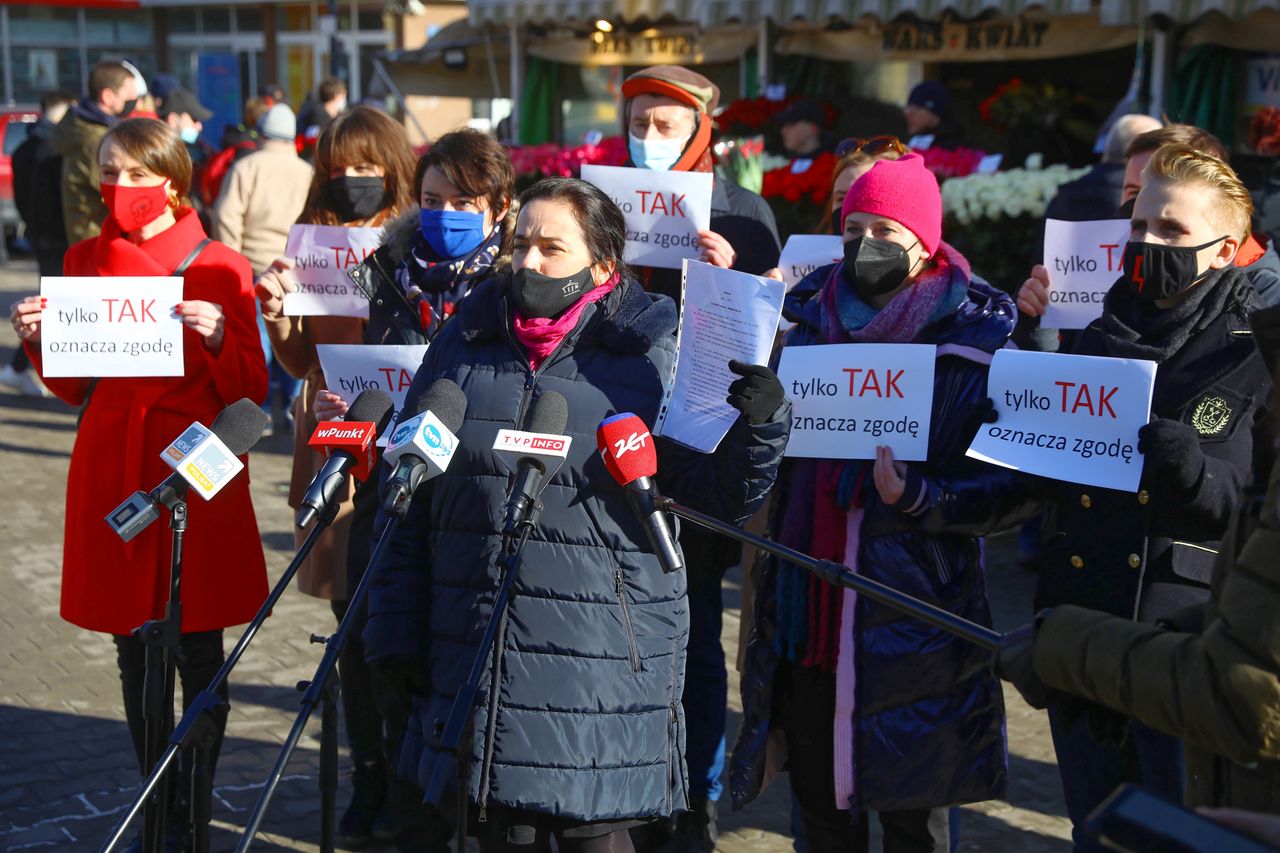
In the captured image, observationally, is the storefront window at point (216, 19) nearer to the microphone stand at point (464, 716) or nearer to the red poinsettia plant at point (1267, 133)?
the red poinsettia plant at point (1267, 133)

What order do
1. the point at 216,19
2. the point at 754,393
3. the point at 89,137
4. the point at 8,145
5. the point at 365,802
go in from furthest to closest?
the point at 216,19, the point at 8,145, the point at 89,137, the point at 365,802, the point at 754,393

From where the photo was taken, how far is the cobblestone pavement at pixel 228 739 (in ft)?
15.8

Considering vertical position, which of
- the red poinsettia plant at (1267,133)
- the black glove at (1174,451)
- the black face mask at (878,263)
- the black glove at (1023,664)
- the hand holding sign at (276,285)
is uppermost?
the red poinsettia plant at (1267,133)

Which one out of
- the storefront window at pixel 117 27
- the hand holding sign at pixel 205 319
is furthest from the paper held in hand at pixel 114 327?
the storefront window at pixel 117 27

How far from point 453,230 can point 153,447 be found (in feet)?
3.83

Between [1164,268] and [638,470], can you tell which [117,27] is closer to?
[1164,268]

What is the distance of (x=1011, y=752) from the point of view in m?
5.49

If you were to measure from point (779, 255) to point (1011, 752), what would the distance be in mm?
2105

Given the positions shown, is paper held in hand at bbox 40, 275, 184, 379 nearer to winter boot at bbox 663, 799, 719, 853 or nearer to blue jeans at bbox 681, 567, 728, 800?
blue jeans at bbox 681, 567, 728, 800

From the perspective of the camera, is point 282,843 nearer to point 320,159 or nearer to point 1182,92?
point 320,159

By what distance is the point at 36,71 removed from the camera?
120 ft

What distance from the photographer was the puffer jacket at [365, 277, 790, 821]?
321 centimetres

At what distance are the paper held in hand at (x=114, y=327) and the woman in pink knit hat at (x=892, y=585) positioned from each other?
77.7 inches

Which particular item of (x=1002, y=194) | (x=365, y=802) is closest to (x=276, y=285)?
(x=365, y=802)
